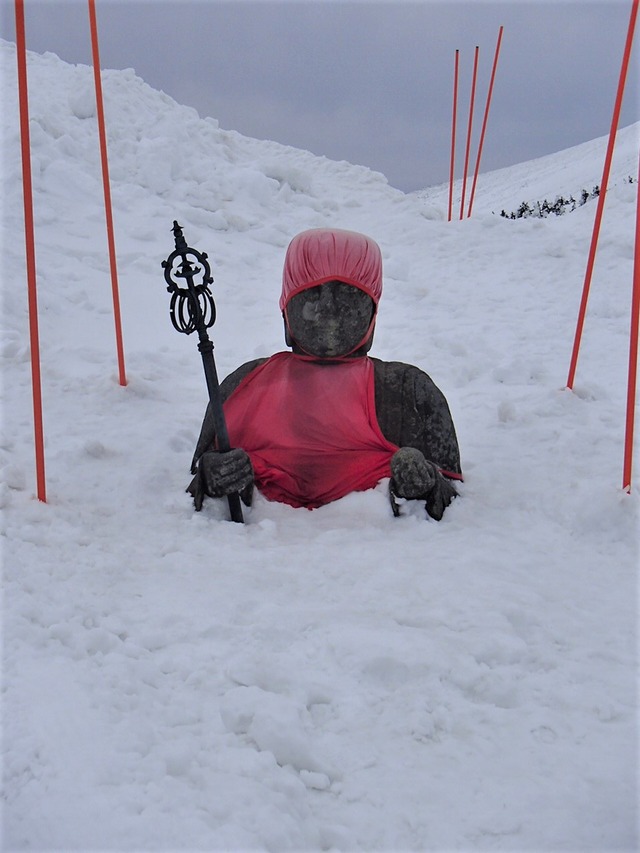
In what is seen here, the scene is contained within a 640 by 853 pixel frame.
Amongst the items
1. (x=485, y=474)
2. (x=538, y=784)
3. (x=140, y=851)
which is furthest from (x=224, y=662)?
(x=485, y=474)

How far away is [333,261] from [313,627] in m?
1.32

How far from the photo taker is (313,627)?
73.3 inches

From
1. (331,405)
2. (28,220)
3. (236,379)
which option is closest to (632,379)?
(331,405)

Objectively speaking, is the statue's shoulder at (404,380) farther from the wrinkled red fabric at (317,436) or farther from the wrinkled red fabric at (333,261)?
the wrinkled red fabric at (333,261)

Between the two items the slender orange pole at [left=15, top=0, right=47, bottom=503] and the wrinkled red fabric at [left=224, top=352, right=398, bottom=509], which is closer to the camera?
the slender orange pole at [left=15, top=0, right=47, bottom=503]

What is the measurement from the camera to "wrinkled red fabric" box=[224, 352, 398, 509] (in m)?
2.69

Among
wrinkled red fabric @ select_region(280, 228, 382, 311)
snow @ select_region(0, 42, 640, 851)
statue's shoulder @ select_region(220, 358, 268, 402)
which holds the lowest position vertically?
snow @ select_region(0, 42, 640, 851)

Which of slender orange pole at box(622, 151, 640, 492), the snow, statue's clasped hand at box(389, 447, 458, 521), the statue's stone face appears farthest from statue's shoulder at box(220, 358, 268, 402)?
slender orange pole at box(622, 151, 640, 492)

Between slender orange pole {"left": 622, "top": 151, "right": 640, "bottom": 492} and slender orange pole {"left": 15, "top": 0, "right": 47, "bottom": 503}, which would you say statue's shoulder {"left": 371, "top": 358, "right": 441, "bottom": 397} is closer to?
slender orange pole {"left": 622, "top": 151, "right": 640, "bottom": 492}

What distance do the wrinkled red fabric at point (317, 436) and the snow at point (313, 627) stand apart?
9cm

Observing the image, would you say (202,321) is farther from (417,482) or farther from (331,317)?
(417,482)

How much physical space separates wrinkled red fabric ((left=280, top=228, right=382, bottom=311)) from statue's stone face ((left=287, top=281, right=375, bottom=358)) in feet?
0.09

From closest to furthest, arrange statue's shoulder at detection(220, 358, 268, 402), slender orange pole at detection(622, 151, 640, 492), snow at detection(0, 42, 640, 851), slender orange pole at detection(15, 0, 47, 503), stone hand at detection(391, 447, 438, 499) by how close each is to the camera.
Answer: snow at detection(0, 42, 640, 851)
slender orange pole at detection(15, 0, 47, 503)
stone hand at detection(391, 447, 438, 499)
slender orange pole at detection(622, 151, 640, 492)
statue's shoulder at detection(220, 358, 268, 402)

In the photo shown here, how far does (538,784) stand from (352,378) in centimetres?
160
